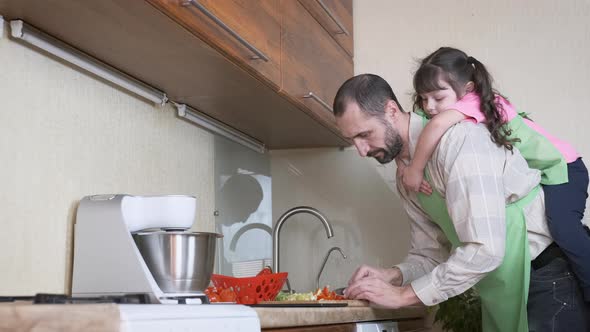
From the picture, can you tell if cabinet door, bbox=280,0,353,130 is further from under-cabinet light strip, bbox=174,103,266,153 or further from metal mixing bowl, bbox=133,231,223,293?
metal mixing bowl, bbox=133,231,223,293

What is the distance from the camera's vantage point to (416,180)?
6.89 ft

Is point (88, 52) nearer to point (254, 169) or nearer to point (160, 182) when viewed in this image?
point (160, 182)

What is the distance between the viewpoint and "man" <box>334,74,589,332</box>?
1.85 m

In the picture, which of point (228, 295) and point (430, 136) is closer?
point (228, 295)

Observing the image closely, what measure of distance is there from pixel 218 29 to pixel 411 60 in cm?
140

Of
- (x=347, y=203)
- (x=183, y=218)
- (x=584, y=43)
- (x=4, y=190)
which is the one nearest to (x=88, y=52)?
(x=4, y=190)

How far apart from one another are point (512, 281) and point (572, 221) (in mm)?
209

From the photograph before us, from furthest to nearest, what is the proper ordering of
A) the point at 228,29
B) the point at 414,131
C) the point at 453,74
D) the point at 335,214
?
1. the point at 335,214
2. the point at 414,131
3. the point at 453,74
4. the point at 228,29

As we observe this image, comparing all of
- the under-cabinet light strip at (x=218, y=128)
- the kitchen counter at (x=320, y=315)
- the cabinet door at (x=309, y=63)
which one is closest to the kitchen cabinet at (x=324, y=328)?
the kitchen counter at (x=320, y=315)

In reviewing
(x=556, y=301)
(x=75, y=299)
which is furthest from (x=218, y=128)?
(x=75, y=299)

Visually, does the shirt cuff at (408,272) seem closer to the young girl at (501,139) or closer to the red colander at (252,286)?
the young girl at (501,139)

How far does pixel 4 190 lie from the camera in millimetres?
1577

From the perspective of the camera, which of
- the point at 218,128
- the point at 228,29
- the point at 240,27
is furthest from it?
the point at 218,128

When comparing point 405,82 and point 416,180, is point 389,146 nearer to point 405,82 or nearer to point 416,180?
point 416,180
